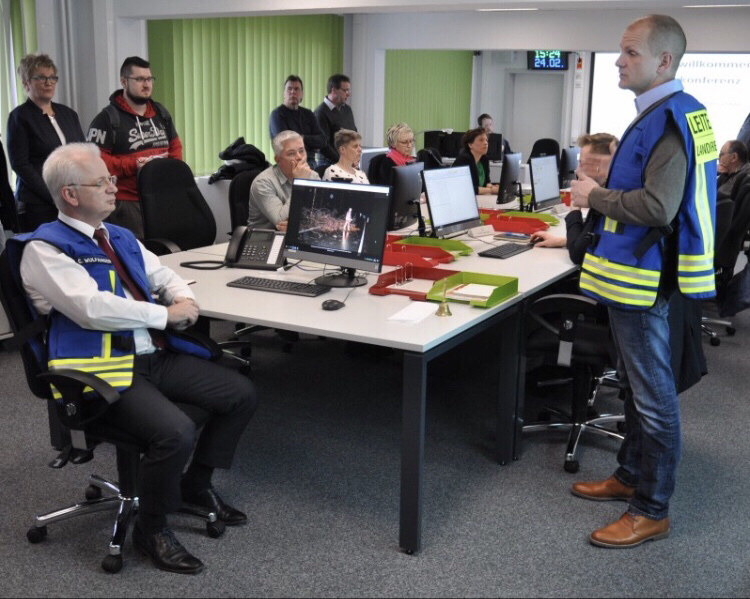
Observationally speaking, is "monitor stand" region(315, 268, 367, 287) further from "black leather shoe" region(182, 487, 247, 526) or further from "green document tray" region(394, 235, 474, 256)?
"black leather shoe" region(182, 487, 247, 526)

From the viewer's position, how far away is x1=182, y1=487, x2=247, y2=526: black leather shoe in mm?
2791

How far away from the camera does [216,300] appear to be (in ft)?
10.0

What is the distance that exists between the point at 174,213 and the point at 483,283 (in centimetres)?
182

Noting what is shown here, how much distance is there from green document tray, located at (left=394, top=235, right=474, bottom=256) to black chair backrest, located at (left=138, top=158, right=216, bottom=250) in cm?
114

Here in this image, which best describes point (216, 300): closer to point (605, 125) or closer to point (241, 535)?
point (241, 535)

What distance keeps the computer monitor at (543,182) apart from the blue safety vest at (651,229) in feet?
8.40

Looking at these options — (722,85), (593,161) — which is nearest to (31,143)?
(593,161)

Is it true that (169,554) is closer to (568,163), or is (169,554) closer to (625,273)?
(625,273)

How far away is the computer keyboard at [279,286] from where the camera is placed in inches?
125

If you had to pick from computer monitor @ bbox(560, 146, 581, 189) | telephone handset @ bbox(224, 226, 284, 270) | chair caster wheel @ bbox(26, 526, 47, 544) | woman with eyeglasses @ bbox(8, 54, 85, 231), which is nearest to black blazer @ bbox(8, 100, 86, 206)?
woman with eyeglasses @ bbox(8, 54, 85, 231)

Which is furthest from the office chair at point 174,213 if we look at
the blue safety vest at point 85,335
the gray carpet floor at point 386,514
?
the blue safety vest at point 85,335

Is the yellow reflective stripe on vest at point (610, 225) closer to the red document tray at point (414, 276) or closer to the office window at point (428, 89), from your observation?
the red document tray at point (414, 276)

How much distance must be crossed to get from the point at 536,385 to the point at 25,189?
3097mm

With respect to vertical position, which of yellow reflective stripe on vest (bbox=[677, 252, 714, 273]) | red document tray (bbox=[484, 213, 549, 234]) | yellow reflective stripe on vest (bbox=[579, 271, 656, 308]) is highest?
yellow reflective stripe on vest (bbox=[677, 252, 714, 273])
